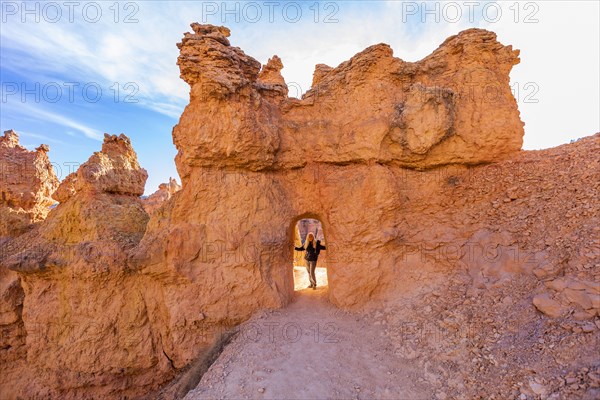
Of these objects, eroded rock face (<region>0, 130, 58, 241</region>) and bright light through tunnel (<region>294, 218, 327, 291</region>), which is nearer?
eroded rock face (<region>0, 130, 58, 241</region>)

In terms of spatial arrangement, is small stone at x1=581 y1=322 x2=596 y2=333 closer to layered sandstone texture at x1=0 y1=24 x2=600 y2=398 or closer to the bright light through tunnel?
layered sandstone texture at x1=0 y1=24 x2=600 y2=398

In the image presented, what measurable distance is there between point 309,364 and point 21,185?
34.8ft

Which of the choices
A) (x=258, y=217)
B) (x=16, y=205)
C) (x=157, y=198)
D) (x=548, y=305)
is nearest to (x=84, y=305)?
(x=258, y=217)

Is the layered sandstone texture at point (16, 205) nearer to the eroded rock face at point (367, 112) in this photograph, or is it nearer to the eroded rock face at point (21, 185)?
the eroded rock face at point (21, 185)

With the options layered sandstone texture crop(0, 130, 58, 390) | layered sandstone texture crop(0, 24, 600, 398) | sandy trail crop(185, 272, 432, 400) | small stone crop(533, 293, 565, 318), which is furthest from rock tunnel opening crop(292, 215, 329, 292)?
layered sandstone texture crop(0, 130, 58, 390)

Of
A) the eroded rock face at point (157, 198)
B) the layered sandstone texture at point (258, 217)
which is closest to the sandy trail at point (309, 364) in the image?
the layered sandstone texture at point (258, 217)

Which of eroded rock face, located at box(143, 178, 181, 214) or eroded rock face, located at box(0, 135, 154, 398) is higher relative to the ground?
eroded rock face, located at box(143, 178, 181, 214)

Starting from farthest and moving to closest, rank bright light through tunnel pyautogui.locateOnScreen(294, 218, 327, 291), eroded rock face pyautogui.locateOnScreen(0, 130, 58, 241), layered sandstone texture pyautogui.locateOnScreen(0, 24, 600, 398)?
bright light through tunnel pyautogui.locateOnScreen(294, 218, 327, 291) < eroded rock face pyautogui.locateOnScreen(0, 130, 58, 241) < layered sandstone texture pyautogui.locateOnScreen(0, 24, 600, 398)

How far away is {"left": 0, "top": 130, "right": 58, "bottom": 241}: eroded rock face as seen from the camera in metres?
8.79

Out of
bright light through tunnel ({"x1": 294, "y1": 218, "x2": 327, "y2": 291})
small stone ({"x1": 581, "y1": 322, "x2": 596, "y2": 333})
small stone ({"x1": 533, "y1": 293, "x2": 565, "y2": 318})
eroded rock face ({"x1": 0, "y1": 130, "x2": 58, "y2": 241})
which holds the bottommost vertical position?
bright light through tunnel ({"x1": 294, "y1": 218, "x2": 327, "y2": 291})

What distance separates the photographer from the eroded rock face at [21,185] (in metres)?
8.79

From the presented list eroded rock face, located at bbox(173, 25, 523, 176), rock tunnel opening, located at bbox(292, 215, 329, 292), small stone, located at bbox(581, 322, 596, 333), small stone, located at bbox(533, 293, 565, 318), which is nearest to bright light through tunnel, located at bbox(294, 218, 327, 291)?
rock tunnel opening, located at bbox(292, 215, 329, 292)

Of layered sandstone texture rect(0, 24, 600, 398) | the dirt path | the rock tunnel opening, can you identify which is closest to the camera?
the dirt path

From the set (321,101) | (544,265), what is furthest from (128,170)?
(544,265)
